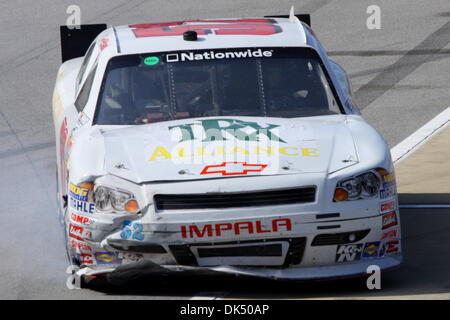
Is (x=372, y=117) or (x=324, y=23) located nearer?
(x=372, y=117)

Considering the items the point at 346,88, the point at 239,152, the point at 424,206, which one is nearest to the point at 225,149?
the point at 239,152

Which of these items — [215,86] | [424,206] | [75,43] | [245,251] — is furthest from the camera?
[75,43]

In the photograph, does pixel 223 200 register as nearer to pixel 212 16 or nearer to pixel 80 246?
pixel 80 246

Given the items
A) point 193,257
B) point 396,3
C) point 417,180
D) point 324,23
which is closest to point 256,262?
point 193,257

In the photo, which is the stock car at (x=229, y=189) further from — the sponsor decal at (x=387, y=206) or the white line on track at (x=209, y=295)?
the white line on track at (x=209, y=295)

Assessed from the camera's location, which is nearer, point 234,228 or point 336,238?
point 234,228

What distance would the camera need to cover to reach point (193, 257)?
606cm

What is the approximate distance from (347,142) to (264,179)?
2.55ft

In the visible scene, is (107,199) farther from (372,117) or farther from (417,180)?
(372,117)

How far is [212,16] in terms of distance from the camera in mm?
16875

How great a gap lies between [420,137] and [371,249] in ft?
15.8

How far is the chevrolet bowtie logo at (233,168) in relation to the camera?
240 inches

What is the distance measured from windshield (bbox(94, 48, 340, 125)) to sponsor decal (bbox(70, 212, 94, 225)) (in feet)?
3.59

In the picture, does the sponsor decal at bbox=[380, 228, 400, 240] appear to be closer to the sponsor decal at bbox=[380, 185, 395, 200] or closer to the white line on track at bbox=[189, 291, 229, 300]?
the sponsor decal at bbox=[380, 185, 395, 200]
